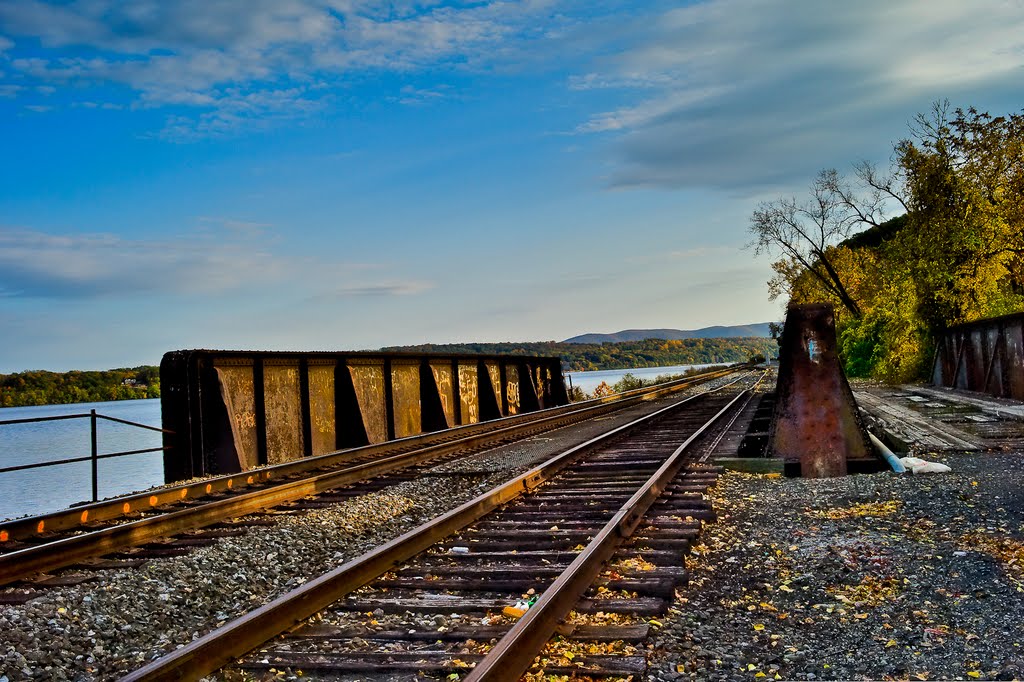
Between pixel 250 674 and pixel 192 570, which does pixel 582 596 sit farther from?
pixel 192 570

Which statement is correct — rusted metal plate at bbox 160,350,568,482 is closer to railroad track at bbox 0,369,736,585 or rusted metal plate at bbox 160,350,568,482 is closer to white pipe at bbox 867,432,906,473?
railroad track at bbox 0,369,736,585

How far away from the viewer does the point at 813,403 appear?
10078 millimetres

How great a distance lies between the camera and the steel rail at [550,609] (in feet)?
12.5

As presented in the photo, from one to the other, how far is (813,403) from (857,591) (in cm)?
518

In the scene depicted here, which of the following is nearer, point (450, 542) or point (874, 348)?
point (450, 542)

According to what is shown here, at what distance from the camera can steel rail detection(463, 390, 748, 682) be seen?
3.82m

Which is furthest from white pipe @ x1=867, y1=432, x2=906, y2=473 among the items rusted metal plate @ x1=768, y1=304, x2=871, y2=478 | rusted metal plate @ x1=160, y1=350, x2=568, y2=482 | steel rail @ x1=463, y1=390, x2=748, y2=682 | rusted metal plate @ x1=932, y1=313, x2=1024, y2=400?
rusted metal plate @ x1=160, y1=350, x2=568, y2=482

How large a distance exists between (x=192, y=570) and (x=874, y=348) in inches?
1340

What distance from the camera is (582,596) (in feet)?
17.0

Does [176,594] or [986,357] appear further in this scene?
[986,357]

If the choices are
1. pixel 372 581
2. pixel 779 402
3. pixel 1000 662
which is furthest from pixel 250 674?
pixel 779 402

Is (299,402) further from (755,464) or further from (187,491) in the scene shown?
(755,464)

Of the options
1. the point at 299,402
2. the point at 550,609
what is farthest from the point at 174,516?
the point at 299,402

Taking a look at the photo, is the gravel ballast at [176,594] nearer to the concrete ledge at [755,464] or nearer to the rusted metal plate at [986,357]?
the concrete ledge at [755,464]
